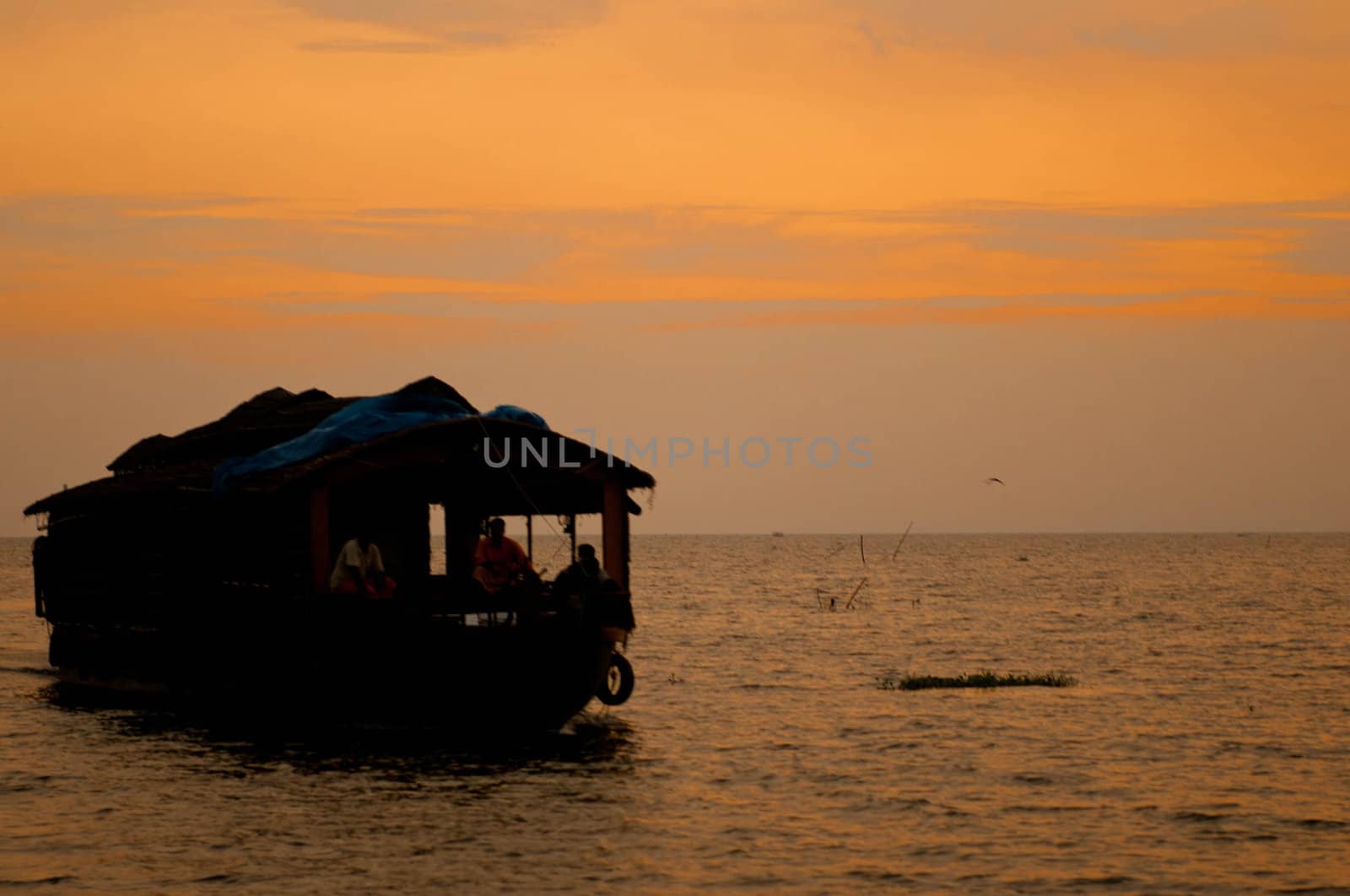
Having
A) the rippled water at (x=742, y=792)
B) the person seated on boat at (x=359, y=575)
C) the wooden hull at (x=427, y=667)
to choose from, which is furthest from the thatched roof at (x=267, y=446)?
the rippled water at (x=742, y=792)

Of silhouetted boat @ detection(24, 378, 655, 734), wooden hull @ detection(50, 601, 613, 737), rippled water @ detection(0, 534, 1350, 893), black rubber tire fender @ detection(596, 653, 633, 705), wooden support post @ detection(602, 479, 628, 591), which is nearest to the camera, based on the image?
rippled water @ detection(0, 534, 1350, 893)

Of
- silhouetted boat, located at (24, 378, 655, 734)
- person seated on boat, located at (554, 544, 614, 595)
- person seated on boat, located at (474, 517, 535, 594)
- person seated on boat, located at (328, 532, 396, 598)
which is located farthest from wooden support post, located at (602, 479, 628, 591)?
person seated on boat, located at (328, 532, 396, 598)

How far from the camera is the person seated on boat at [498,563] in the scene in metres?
22.2

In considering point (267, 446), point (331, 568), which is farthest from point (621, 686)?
point (267, 446)

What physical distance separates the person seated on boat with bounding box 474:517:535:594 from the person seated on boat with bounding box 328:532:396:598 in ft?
4.23

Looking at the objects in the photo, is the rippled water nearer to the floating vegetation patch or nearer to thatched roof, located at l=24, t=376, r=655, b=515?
the floating vegetation patch

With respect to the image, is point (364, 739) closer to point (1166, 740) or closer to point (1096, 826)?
point (1096, 826)

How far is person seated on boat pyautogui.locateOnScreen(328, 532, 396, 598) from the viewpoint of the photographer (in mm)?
21766

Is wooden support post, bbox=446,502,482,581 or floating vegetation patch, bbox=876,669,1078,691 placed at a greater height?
wooden support post, bbox=446,502,482,581

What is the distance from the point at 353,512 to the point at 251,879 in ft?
40.9

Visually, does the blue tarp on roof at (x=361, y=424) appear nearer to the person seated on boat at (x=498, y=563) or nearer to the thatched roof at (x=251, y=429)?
the thatched roof at (x=251, y=429)

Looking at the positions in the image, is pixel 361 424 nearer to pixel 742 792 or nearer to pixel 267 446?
pixel 267 446

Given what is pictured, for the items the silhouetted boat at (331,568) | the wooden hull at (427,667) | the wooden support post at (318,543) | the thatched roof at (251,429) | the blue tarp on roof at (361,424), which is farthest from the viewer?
the thatched roof at (251,429)

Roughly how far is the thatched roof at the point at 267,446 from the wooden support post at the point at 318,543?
17.7 inches
